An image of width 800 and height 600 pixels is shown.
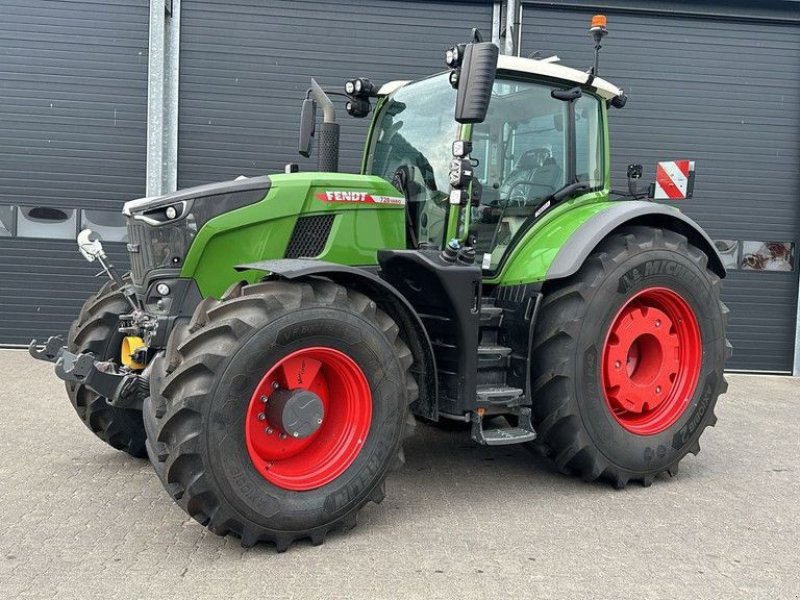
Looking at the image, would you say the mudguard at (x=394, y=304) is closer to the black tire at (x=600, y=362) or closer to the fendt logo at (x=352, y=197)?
the fendt logo at (x=352, y=197)

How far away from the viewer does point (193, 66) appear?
8.49 metres

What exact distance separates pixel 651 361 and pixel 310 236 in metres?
2.22

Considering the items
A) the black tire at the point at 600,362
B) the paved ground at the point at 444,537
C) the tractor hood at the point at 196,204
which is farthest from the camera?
the black tire at the point at 600,362

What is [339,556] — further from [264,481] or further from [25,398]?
[25,398]

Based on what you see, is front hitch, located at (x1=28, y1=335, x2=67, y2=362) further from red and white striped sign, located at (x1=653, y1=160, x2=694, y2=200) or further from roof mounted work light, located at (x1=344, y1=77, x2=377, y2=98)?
red and white striped sign, located at (x1=653, y1=160, x2=694, y2=200)

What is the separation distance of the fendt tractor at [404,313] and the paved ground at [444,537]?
0.72 ft

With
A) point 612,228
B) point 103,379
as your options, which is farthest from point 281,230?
point 612,228

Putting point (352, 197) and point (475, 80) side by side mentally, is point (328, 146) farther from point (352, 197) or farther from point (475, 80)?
point (475, 80)

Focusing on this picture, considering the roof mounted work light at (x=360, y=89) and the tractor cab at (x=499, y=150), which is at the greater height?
the roof mounted work light at (x=360, y=89)

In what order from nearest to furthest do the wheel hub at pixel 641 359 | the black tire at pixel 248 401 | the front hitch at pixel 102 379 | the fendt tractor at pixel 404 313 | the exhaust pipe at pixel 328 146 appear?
the black tire at pixel 248 401
the fendt tractor at pixel 404 313
the front hitch at pixel 102 379
the wheel hub at pixel 641 359
the exhaust pipe at pixel 328 146

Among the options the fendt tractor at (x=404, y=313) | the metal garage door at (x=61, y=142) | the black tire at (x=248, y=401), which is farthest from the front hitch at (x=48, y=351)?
the metal garage door at (x=61, y=142)

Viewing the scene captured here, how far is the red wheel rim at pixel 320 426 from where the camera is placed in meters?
3.23

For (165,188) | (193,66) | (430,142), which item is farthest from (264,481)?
(193,66)

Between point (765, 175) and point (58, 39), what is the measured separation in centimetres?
860
